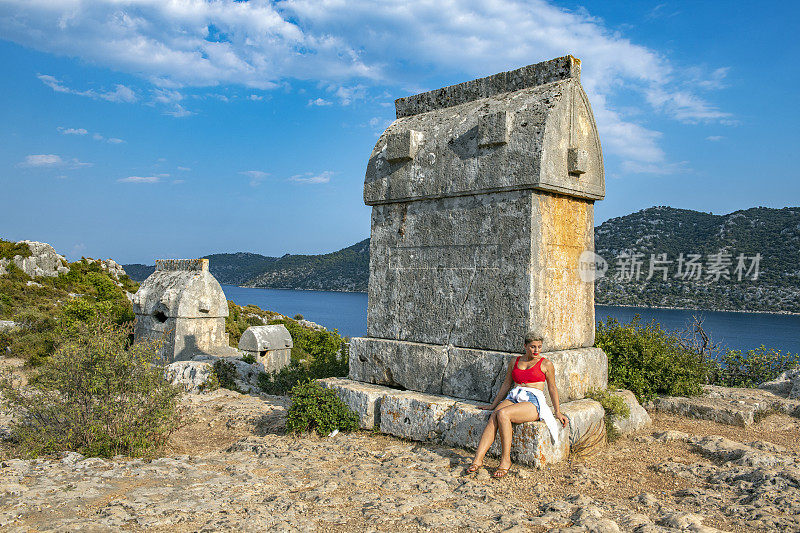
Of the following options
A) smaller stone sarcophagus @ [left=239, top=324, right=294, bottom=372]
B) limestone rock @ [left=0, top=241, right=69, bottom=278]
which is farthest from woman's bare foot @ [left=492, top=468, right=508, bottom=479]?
limestone rock @ [left=0, top=241, right=69, bottom=278]

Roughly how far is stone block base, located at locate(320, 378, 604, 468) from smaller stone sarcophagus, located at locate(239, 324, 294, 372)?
28.8 feet

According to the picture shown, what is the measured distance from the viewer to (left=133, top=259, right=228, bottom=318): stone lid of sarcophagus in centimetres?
1220

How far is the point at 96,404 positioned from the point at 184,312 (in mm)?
7230

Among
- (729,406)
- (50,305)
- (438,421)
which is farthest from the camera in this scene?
(50,305)

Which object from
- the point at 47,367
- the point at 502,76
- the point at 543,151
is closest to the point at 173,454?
the point at 47,367

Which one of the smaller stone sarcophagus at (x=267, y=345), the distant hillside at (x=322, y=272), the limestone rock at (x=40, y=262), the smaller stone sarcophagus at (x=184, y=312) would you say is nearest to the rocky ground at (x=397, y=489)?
the smaller stone sarcophagus at (x=184, y=312)

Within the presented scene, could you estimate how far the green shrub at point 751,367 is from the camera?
8.92 m

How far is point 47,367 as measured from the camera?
208 inches

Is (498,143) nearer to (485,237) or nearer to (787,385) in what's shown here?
(485,237)

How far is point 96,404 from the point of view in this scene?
514cm

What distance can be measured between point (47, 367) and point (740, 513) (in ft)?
19.1

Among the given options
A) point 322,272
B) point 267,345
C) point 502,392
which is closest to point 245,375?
point 267,345

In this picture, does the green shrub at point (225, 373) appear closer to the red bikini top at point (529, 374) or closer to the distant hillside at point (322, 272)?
the red bikini top at point (529, 374)

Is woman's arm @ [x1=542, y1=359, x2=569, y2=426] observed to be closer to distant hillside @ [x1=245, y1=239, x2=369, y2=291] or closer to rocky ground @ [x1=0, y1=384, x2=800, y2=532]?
rocky ground @ [x1=0, y1=384, x2=800, y2=532]
